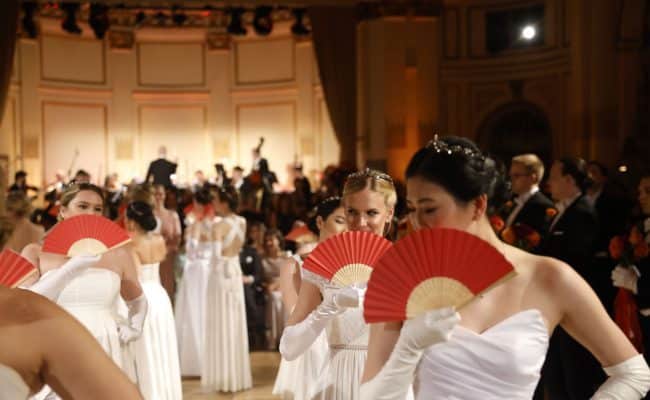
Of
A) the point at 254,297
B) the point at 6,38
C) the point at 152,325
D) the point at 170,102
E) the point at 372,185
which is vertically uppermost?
the point at 6,38

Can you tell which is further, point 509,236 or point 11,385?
point 509,236

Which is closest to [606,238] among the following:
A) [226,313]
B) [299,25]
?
[226,313]

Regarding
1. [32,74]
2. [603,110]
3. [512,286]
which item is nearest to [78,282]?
[512,286]

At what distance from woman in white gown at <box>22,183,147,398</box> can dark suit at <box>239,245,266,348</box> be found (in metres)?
4.76

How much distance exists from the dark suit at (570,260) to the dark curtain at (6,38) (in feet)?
35.1

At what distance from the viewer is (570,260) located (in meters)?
5.71

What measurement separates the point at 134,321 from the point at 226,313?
3063mm

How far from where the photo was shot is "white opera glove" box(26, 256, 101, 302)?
4.11 m

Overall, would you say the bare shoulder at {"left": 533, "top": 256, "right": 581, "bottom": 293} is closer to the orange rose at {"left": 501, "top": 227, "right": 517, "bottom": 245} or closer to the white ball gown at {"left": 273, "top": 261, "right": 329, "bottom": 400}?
the white ball gown at {"left": 273, "top": 261, "right": 329, "bottom": 400}

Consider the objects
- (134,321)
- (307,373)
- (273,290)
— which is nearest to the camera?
(307,373)

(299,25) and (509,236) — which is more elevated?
(299,25)

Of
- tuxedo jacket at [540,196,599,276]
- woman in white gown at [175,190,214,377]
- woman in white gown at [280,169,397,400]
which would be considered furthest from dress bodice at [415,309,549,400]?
woman in white gown at [175,190,214,377]

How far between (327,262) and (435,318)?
1292 mm

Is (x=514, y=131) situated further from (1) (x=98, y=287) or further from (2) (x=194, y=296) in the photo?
(1) (x=98, y=287)
